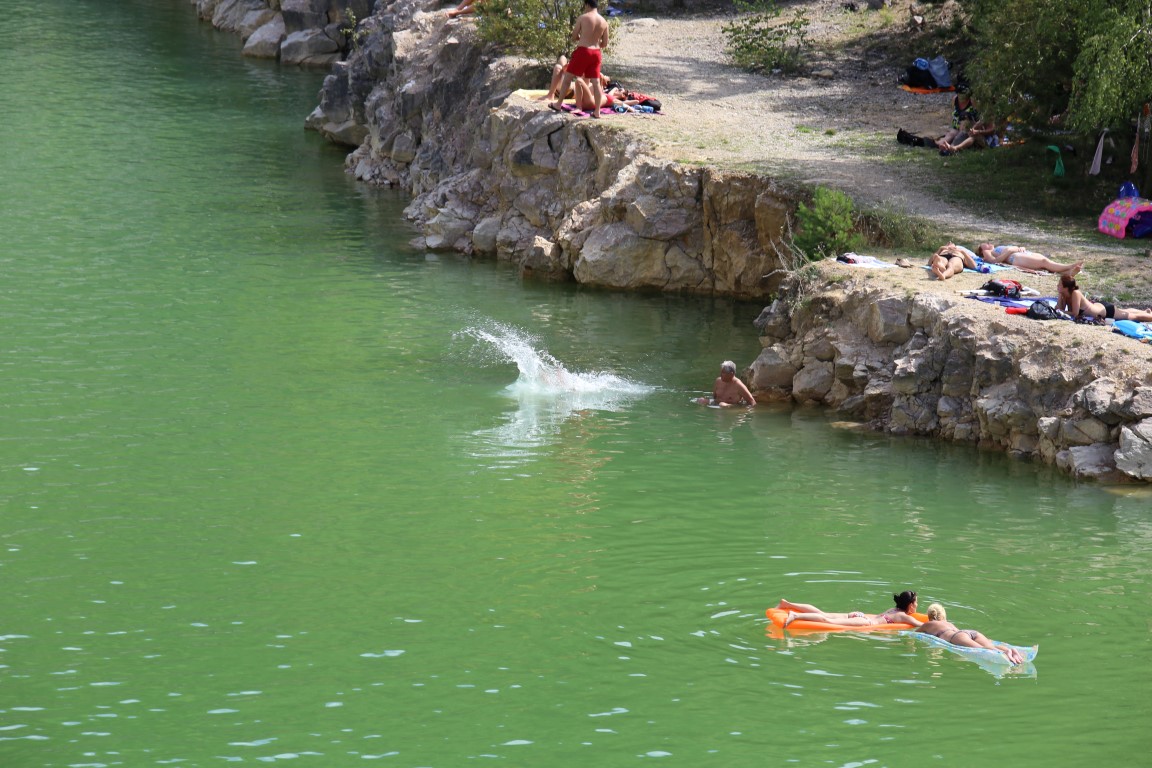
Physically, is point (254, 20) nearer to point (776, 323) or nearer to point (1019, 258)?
point (776, 323)

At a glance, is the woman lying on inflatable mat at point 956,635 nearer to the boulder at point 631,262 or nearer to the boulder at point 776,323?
the boulder at point 776,323

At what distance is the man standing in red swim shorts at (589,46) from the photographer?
2919 centimetres

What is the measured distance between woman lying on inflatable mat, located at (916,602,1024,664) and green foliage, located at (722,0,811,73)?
77.4 feet

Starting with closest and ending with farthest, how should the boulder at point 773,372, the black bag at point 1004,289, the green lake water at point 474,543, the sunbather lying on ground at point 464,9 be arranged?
1. the green lake water at point 474,543
2. the black bag at point 1004,289
3. the boulder at point 773,372
4. the sunbather lying on ground at point 464,9

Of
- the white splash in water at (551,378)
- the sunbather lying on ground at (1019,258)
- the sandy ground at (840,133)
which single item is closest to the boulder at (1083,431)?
the sandy ground at (840,133)

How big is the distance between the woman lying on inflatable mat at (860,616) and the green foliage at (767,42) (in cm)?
2345

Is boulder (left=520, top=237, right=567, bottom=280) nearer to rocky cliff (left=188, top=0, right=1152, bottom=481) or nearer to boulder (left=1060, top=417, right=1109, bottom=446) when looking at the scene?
rocky cliff (left=188, top=0, right=1152, bottom=481)

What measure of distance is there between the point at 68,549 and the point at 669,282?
586 inches

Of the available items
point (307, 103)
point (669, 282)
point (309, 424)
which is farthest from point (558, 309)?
point (307, 103)

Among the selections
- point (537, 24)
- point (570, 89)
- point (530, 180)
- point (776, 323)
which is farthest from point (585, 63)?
point (776, 323)

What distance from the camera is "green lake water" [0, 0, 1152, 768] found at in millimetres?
12383

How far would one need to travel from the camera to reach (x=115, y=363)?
2241cm

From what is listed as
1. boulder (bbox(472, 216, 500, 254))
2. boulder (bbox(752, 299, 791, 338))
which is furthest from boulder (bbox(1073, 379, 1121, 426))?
boulder (bbox(472, 216, 500, 254))

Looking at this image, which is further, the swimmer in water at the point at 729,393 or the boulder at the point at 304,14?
the boulder at the point at 304,14
